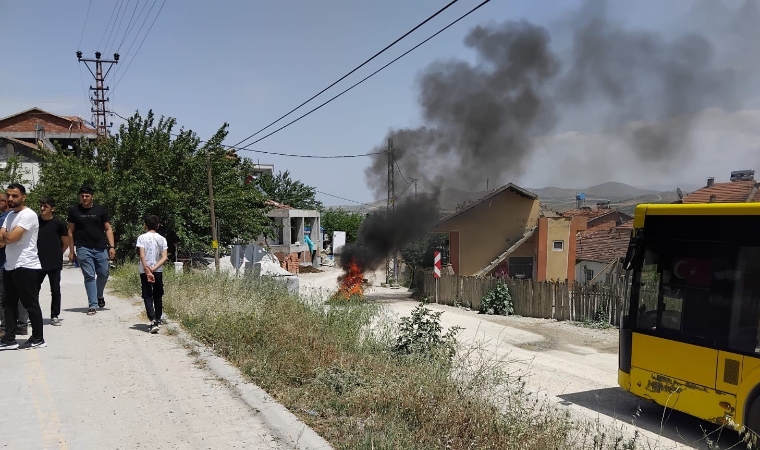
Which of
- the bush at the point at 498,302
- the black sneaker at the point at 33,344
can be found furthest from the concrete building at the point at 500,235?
the black sneaker at the point at 33,344

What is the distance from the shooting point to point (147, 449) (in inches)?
136

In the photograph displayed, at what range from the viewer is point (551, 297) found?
54.3 feet

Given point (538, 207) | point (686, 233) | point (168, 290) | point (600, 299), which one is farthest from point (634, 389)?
point (538, 207)

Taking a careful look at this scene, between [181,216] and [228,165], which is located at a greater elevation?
[228,165]

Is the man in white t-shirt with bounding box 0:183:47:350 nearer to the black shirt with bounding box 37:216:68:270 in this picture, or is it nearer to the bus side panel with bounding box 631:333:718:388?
the black shirt with bounding box 37:216:68:270

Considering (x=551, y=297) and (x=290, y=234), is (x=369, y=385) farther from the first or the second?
(x=290, y=234)

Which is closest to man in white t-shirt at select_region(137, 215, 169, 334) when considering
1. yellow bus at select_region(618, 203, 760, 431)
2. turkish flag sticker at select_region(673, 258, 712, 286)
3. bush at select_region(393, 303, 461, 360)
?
bush at select_region(393, 303, 461, 360)

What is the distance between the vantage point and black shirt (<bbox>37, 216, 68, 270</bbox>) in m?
6.76

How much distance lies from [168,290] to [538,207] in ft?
72.5

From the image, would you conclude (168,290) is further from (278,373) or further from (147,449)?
(147,449)

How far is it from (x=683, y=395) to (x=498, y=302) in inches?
486

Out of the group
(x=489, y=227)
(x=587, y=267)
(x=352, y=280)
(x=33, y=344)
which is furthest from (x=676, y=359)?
(x=587, y=267)

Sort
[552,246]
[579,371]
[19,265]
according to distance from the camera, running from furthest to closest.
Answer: [552,246], [579,371], [19,265]

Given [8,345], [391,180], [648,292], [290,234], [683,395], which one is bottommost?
[683,395]
